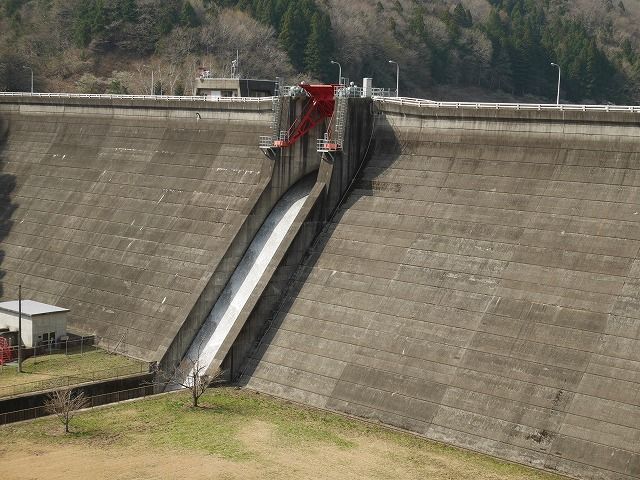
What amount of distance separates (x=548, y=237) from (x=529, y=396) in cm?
816

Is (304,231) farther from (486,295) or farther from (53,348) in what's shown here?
(53,348)

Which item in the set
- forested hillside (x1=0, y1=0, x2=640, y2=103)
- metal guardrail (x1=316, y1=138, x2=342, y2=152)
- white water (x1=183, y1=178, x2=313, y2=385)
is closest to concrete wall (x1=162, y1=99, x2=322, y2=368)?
white water (x1=183, y1=178, x2=313, y2=385)

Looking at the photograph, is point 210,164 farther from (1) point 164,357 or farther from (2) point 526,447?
(2) point 526,447

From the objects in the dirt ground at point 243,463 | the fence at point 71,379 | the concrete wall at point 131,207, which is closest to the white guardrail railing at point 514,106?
the concrete wall at point 131,207

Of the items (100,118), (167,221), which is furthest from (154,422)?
(100,118)

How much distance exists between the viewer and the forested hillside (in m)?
124

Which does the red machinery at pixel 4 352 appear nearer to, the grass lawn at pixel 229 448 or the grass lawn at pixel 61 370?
the grass lawn at pixel 61 370

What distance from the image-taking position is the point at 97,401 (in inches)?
1642

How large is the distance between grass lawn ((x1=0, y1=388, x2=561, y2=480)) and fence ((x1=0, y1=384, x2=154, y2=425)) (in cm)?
60

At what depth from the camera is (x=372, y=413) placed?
3966cm

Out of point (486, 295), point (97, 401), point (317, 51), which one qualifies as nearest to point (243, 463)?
point (97, 401)

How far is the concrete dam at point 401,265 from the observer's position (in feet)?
122

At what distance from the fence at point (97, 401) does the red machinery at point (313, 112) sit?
15.6 meters

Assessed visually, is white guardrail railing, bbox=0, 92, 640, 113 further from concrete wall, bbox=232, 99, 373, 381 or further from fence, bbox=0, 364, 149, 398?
fence, bbox=0, 364, 149, 398
